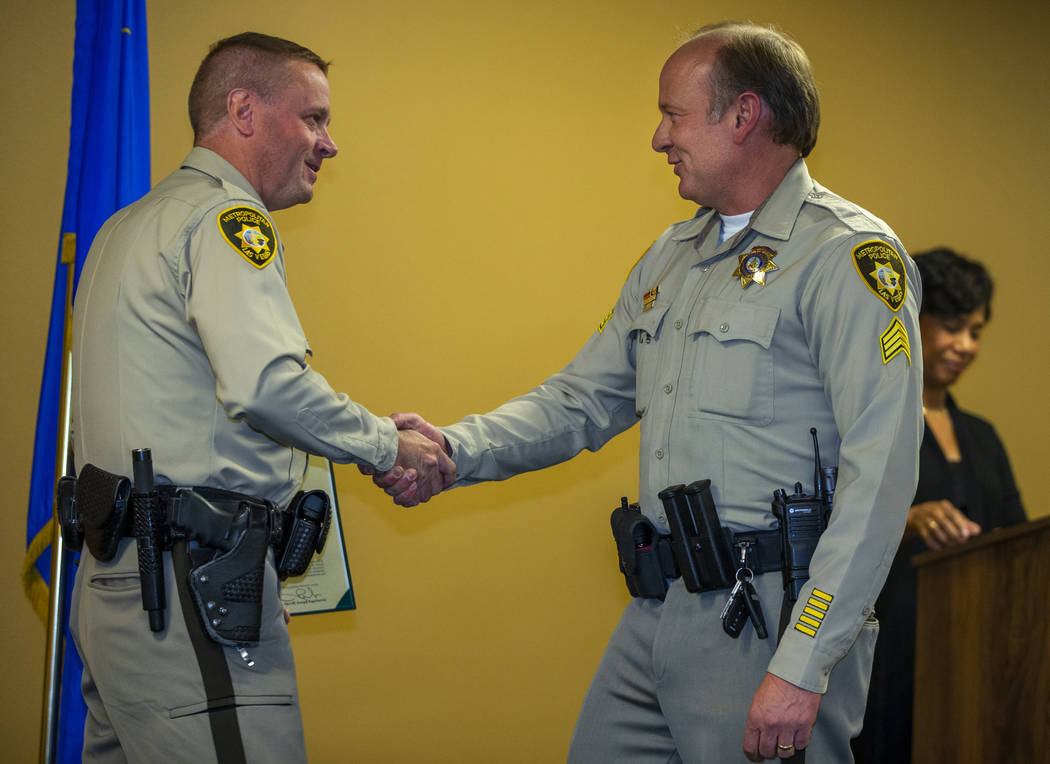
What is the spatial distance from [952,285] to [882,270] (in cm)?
150

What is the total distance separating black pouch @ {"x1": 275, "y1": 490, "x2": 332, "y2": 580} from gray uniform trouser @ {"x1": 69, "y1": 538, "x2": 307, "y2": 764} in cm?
13

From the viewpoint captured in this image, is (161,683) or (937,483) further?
(937,483)

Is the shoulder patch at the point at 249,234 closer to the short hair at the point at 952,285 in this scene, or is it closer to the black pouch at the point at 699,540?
the black pouch at the point at 699,540

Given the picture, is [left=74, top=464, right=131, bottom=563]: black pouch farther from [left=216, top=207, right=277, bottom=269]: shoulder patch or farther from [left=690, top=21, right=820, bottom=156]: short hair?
[left=690, top=21, right=820, bottom=156]: short hair

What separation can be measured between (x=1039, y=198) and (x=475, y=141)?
2.53m

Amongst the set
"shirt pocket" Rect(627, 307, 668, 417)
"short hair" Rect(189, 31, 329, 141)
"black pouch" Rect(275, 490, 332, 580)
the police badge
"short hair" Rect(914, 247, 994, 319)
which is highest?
"short hair" Rect(189, 31, 329, 141)

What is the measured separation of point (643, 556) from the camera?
1887 millimetres

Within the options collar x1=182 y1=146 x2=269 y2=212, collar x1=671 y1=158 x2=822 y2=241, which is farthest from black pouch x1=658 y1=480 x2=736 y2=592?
collar x1=182 y1=146 x2=269 y2=212

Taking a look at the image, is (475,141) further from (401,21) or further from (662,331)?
(662,331)

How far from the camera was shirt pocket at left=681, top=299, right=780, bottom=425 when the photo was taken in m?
1.83

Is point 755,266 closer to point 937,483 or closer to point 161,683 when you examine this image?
point 161,683

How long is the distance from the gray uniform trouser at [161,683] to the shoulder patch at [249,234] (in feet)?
1.72

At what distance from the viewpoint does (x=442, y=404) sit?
367cm

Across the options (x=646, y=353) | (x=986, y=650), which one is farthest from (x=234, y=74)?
(x=986, y=650)
